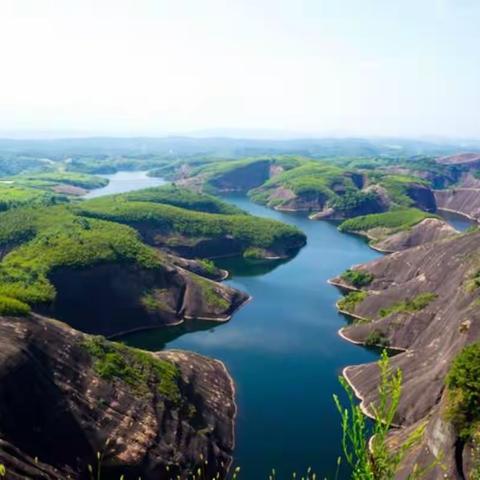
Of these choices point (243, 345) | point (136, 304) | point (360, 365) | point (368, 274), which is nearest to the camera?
point (360, 365)

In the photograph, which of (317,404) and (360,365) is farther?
(360,365)

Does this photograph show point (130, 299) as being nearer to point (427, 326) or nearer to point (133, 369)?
point (133, 369)

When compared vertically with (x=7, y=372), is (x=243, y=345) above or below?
below

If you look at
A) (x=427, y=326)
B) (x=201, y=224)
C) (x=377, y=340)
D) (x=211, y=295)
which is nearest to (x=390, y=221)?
(x=201, y=224)

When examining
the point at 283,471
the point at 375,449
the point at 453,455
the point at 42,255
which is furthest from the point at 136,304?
the point at 375,449

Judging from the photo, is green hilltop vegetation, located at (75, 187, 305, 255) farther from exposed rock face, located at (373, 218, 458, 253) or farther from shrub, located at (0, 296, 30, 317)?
shrub, located at (0, 296, 30, 317)

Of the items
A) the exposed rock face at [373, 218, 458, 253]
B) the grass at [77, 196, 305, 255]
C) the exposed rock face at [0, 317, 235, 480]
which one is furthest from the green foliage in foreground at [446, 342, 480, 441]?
the exposed rock face at [373, 218, 458, 253]

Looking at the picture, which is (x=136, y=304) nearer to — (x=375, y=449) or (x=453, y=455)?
(x=453, y=455)
